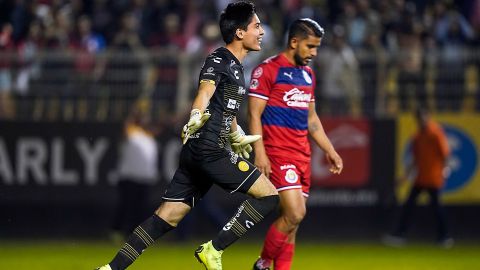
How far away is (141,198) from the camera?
1939cm

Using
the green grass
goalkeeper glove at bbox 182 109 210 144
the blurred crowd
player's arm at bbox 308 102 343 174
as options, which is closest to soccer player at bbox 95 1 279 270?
goalkeeper glove at bbox 182 109 210 144

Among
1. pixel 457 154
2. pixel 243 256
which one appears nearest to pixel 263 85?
pixel 243 256

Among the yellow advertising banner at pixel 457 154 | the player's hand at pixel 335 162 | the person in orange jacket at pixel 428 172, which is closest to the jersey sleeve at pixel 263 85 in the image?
the player's hand at pixel 335 162

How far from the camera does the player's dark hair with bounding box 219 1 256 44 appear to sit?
35.7ft

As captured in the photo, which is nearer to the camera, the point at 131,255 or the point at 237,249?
the point at 131,255

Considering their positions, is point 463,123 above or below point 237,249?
above

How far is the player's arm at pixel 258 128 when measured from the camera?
11547 mm

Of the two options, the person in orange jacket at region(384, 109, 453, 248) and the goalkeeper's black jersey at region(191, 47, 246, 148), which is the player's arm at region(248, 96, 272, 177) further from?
the person in orange jacket at region(384, 109, 453, 248)

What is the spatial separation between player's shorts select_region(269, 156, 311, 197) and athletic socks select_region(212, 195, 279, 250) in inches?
40.9

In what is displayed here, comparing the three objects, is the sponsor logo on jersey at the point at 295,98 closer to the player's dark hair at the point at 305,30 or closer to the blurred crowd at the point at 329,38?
the player's dark hair at the point at 305,30

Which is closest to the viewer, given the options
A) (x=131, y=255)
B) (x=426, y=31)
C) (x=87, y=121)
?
(x=131, y=255)

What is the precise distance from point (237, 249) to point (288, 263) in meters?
6.93

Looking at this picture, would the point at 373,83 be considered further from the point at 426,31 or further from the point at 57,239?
the point at 57,239

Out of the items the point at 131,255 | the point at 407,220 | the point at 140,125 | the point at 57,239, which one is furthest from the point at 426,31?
the point at 131,255
